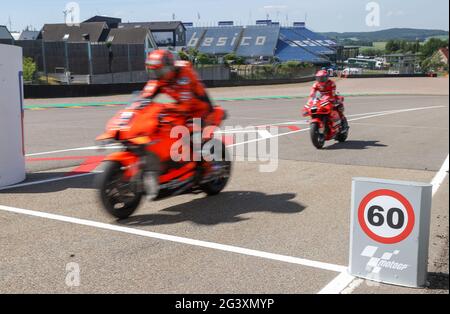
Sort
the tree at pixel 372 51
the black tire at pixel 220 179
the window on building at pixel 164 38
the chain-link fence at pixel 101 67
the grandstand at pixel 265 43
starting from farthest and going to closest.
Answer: the window on building at pixel 164 38
the grandstand at pixel 265 43
the tree at pixel 372 51
the chain-link fence at pixel 101 67
the black tire at pixel 220 179

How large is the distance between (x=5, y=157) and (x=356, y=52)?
226 feet

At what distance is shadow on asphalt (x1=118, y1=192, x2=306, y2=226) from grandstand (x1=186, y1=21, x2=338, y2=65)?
84.0 m

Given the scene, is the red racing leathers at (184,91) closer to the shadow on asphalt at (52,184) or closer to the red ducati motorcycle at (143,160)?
the red ducati motorcycle at (143,160)

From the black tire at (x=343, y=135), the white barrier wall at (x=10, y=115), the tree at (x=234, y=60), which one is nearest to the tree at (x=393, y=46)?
the tree at (x=234, y=60)

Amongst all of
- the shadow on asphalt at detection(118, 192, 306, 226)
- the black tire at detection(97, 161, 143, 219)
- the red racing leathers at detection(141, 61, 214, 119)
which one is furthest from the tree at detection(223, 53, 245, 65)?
the black tire at detection(97, 161, 143, 219)

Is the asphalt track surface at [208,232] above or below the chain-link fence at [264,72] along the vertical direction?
below

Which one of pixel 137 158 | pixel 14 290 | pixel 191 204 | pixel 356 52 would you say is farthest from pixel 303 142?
pixel 356 52

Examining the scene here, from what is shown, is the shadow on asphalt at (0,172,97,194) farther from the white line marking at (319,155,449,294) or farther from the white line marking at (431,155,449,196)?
the white line marking at (431,155,449,196)

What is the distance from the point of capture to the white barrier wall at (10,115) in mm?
7961

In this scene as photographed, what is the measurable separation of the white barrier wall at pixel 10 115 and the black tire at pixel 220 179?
3.08m

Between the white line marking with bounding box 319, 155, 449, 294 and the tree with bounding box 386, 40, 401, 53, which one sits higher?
the tree with bounding box 386, 40, 401, 53

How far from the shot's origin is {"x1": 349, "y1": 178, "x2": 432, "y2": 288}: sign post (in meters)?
4.34

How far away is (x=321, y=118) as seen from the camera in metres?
12.5

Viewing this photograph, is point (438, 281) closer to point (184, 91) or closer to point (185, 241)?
point (185, 241)
